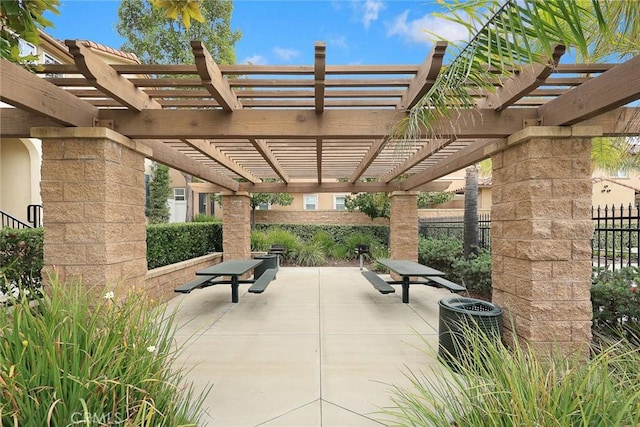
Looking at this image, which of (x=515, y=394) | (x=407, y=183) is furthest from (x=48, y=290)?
(x=407, y=183)

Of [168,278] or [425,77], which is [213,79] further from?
[168,278]

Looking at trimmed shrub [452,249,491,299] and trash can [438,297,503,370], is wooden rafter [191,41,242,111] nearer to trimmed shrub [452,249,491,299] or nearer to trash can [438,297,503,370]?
trash can [438,297,503,370]

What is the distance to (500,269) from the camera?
3.92 metres

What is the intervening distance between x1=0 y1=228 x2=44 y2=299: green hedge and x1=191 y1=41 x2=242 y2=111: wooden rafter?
381 centimetres

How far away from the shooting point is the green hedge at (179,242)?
693 cm

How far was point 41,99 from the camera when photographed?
2803 mm

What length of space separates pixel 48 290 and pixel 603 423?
193 inches

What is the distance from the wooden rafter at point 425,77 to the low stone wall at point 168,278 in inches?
189

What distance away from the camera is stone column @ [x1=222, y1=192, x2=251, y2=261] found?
30.6 ft

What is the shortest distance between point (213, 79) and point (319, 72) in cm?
96

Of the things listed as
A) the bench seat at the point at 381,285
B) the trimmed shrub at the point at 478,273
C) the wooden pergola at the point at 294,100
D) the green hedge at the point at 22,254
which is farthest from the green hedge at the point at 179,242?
the trimmed shrub at the point at 478,273

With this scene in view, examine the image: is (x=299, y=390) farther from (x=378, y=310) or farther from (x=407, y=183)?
(x=407, y=183)

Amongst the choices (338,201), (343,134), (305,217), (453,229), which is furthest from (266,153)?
(338,201)

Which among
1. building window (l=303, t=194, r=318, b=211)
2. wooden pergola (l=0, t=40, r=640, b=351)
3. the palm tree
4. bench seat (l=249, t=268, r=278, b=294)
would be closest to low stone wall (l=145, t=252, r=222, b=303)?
bench seat (l=249, t=268, r=278, b=294)
